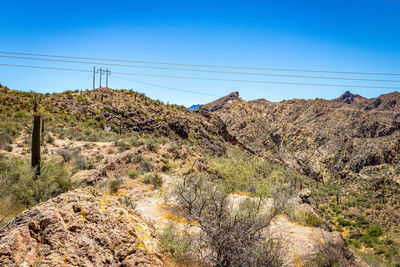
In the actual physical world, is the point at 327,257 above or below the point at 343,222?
above

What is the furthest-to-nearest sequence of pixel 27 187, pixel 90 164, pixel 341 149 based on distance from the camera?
pixel 341 149
pixel 90 164
pixel 27 187

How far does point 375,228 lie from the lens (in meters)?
29.3

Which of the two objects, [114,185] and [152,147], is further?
[152,147]

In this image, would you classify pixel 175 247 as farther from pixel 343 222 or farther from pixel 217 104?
pixel 217 104

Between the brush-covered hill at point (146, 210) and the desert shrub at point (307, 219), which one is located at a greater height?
the brush-covered hill at point (146, 210)

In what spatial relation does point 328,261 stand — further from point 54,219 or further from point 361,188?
point 361,188

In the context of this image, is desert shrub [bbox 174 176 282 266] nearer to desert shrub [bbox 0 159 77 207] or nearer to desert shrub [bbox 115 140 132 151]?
desert shrub [bbox 0 159 77 207]

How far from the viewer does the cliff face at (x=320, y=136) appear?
5756 cm

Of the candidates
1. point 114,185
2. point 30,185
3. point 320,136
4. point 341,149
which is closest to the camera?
point 30,185

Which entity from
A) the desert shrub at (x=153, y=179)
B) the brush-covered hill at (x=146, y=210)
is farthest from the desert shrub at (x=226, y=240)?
the desert shrub at (x=153, y=179)

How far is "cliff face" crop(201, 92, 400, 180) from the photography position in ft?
189

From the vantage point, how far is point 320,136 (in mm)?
72875

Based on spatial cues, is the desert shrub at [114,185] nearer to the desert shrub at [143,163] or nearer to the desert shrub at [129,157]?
the desert shrub at [143,163]

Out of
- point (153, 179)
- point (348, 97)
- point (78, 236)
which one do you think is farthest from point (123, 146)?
point (348, 97)
